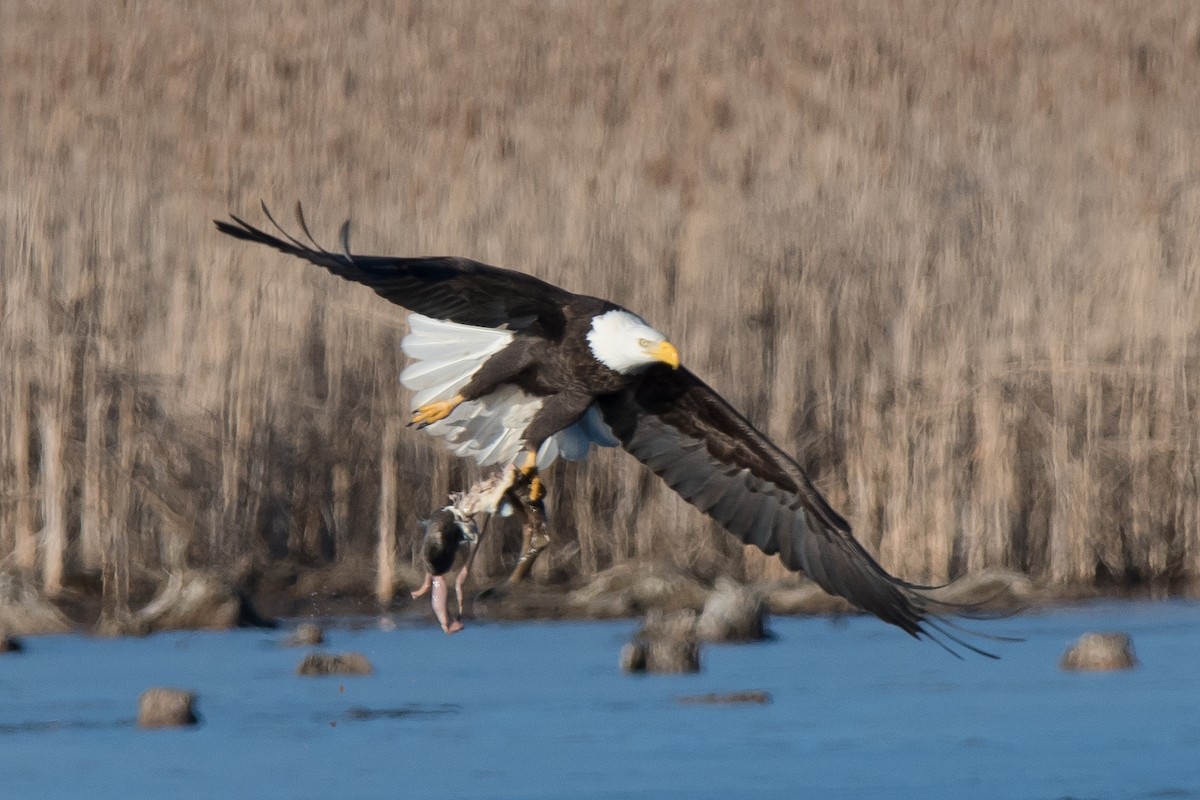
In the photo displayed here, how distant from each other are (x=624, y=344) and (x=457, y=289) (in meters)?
0.53

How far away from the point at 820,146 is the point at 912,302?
7.52 ft

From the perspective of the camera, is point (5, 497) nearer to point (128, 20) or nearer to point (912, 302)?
point (912, 302)

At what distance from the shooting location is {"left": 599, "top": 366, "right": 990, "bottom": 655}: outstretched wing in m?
7.04

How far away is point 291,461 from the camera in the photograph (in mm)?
10367

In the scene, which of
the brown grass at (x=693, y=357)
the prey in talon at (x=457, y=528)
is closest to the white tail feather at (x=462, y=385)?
the prey in talon at (x=457, y=528)

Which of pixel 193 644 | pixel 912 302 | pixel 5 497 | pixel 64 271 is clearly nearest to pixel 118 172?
pixel 64 271

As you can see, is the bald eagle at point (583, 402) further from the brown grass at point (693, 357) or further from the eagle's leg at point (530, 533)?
the brown grass at point (693, 357)

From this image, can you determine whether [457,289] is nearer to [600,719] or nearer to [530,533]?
[530,533]

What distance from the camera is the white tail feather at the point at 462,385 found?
684cm

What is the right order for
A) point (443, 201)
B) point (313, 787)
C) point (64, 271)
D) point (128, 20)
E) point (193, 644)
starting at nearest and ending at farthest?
1. point (313, 787)
2. point (193, 644)
3. point (64, 271)
4. point (443, 201)
5. point (128, 20)

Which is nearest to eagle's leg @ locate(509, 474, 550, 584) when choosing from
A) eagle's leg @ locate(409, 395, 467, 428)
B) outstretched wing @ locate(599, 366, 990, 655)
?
eagle's leg @ locate(409, 395, 467, 428)

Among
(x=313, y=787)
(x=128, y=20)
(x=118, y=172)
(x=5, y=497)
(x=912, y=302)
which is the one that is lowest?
(x=313, y=787)

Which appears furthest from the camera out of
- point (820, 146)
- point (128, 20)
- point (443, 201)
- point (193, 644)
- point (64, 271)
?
point (128, 20)

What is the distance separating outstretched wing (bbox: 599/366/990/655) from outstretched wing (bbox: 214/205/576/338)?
2.52ft
